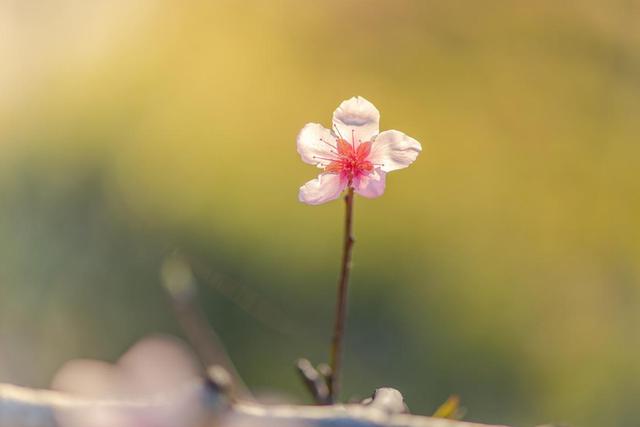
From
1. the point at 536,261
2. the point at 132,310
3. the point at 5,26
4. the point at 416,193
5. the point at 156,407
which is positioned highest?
the point at 5,26

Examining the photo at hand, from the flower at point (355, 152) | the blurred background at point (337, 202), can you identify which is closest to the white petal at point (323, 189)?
the flower at point (355, 152)

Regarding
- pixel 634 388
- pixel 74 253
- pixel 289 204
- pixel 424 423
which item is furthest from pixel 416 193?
pixel 424 423

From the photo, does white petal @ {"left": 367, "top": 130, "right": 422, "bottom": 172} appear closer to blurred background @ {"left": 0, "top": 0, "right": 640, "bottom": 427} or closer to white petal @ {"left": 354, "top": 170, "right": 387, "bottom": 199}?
white petal @ {"left": 354, "top": 170, "right": 387, "bottom": 199}

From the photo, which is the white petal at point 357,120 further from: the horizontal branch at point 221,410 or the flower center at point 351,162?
the horizontal branch at point 221,410

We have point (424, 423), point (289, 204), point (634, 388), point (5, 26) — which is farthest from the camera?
point (5, 26)

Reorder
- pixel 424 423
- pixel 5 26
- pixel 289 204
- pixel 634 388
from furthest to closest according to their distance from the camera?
pixel 5 26 → pixel 289 204 → pixel 634 388 → pixel 424 423

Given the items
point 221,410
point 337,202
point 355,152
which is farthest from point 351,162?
point 337,202

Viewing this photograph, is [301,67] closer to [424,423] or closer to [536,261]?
[536,261]
